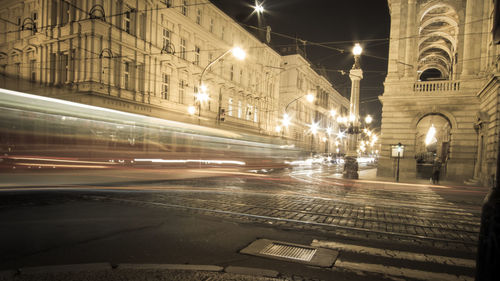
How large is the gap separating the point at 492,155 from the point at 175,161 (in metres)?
18.2

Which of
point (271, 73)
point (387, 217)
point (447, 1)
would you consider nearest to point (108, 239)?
point (387, 217)

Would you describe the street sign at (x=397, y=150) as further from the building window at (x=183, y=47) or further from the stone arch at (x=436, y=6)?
the building window at (x=183, y=47)

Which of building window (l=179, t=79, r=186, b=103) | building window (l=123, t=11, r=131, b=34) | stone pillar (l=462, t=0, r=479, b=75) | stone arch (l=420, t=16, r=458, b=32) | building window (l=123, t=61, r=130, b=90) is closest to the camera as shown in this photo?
stone pillar (l=462, t=0, r=479, b=75)

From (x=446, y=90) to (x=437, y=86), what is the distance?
2.38ft

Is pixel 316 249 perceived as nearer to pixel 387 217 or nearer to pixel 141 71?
pixel 387 217

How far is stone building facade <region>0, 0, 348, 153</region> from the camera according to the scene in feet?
73.5

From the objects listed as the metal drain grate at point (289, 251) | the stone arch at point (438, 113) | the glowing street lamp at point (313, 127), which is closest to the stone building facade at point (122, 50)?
the metal drain grate at point (289, 251)

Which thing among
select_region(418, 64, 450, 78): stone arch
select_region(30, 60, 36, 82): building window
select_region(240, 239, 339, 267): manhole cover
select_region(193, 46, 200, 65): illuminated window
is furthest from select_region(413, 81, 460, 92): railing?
select_region(30, 60, 36, 82): building window

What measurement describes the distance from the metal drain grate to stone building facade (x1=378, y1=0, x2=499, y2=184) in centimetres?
1911

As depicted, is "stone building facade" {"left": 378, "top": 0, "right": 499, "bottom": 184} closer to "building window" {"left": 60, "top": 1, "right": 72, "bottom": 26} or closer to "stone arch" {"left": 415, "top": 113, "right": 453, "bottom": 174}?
"stone arch" {"left": 415, "top": 113, "right": 453, "bottom": 174}

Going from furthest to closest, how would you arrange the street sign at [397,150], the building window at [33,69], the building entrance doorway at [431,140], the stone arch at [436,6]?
the building entrance doorway at [431,140] < the building window at [33,69] < the stone arch at [436,6] < the street sign at [397,150]

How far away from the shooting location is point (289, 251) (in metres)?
4.86

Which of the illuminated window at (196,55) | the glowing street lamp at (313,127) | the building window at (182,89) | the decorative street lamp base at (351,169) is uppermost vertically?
the illuminated window at (196,55)

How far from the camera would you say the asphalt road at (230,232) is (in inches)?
169
